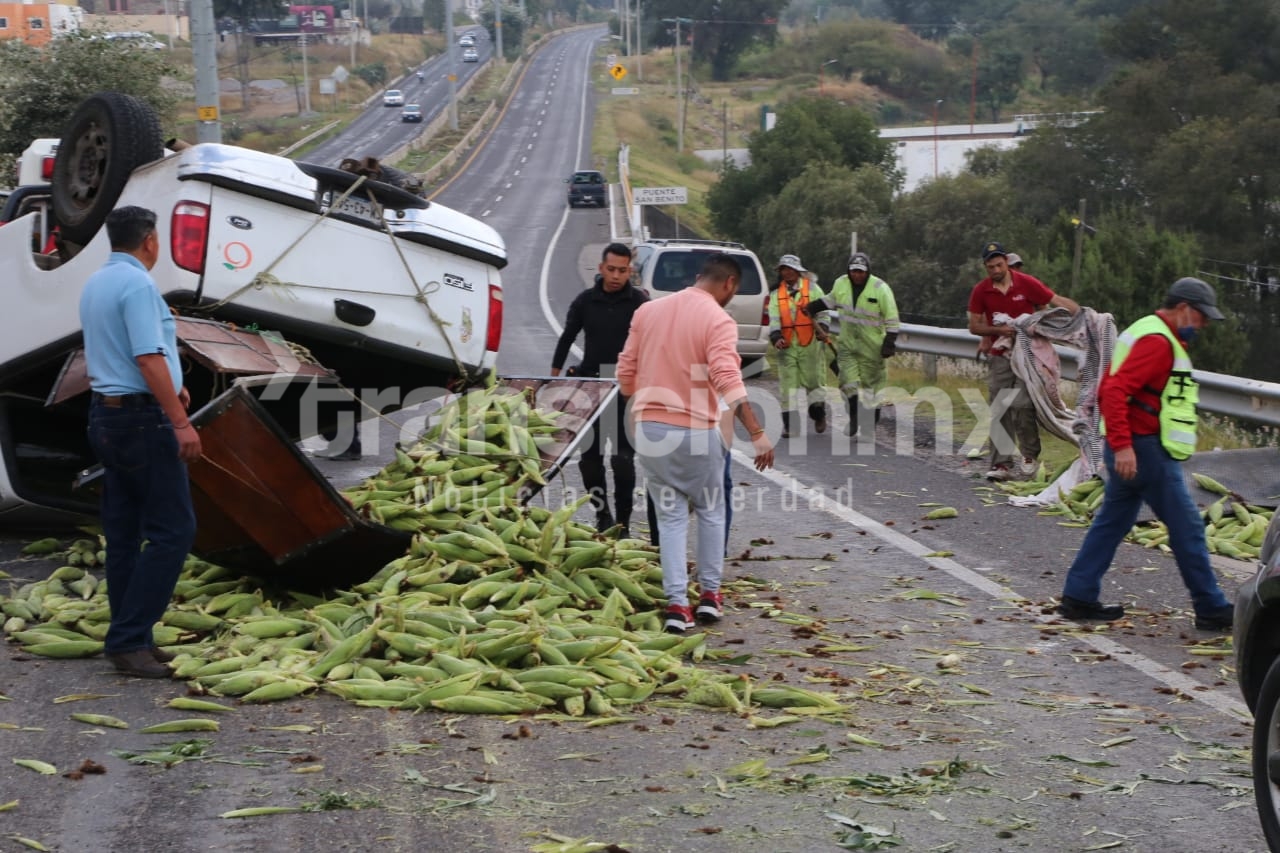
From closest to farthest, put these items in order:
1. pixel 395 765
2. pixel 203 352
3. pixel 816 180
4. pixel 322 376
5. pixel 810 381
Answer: pixel 395 765 → pixel 203 352 → pixel 322 376 → pixel 810 381 → pixel 816 180

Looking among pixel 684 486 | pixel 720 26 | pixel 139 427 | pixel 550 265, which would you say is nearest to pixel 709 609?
pixel 684 486

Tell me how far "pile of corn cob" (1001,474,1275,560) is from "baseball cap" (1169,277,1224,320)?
5.87 feet

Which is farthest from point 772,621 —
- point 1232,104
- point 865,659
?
point 1232,104

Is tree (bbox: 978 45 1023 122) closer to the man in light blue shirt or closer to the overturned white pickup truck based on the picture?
the overturned white pickup truck

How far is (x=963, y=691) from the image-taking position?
6516 millimetres

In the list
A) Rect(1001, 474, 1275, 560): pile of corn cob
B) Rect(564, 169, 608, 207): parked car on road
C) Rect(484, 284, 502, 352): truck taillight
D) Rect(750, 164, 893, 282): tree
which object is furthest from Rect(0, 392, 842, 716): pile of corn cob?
Rect(564, 169, 608, 207): parked car on road

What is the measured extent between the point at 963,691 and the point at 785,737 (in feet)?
3.58

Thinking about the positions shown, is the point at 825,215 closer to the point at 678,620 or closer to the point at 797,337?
the point at 797,337

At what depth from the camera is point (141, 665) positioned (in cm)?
646

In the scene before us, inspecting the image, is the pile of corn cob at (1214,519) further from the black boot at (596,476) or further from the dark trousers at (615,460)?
the black boot at (596,476)

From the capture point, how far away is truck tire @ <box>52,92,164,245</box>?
335 inches

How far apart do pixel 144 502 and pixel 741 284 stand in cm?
1499

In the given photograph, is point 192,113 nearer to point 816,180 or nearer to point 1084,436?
point 816,180

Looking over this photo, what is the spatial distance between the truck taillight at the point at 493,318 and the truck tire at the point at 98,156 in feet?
7.17
